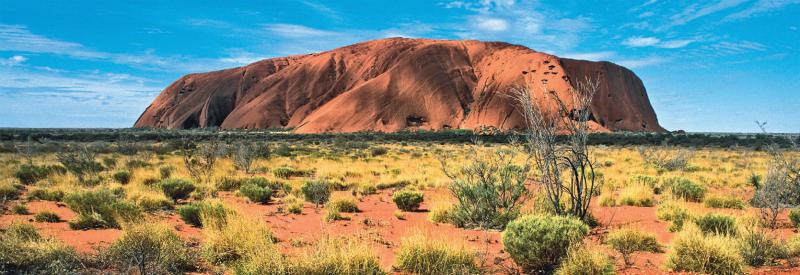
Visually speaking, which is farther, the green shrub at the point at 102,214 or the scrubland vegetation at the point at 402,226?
the green shrub at the point at 102,214

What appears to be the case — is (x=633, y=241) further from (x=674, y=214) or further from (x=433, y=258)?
(x=433, y=258)

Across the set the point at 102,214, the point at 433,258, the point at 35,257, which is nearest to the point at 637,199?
the point at 433,258

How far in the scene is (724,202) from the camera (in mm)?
9930

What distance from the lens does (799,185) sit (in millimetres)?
9758

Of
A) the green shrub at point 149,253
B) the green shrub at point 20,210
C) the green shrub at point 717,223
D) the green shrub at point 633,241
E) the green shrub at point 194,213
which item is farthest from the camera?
the green shrub at point 20,210

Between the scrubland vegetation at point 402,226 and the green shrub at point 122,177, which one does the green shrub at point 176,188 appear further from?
the green shrub at point 122,177

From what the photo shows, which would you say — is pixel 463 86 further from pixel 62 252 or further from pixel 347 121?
pixel 62 252

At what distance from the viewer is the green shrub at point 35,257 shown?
491 cm

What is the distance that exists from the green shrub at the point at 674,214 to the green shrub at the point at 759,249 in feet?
4.66

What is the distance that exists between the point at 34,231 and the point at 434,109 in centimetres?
6718

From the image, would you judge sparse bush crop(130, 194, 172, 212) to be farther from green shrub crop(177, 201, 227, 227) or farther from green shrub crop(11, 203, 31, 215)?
green shrub crop(11, 203, 31, 215)

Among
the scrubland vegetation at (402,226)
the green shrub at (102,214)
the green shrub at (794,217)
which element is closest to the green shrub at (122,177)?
the scrubland vegetation at (402,226)

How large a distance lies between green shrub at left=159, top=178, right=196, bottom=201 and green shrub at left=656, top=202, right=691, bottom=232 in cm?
1003

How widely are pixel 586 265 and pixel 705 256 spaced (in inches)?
58.1
